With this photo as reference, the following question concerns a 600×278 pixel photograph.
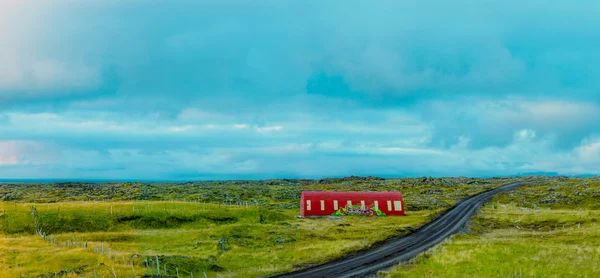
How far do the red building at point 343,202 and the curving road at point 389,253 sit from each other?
33.3ft

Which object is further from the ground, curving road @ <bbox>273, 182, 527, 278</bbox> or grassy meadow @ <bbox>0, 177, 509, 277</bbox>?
grassy meadow @ <bbox>0, 177, 509, 277</bbox>

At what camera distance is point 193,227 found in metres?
72.8

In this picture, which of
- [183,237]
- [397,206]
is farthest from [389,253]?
[397,206]

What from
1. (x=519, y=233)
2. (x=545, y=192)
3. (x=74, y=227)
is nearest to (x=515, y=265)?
(x=519, y=233)

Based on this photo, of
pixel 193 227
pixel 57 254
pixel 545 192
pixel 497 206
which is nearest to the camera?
pixel 57 254

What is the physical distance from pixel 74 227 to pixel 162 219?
530 inches

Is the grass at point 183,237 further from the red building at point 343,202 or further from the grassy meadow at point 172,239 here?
the red building at point 343,202

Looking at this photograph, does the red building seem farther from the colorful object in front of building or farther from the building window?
the colorful object in front of building

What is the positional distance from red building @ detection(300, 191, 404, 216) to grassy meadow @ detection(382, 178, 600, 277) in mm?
16450

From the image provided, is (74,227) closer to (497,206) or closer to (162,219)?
(162,219)

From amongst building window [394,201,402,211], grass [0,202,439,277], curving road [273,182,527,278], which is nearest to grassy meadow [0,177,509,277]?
grass [0,202,439,277]

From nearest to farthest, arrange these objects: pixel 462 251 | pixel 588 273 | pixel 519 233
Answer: pixel 588 273 → pixel 462 251 → pixel 519 233

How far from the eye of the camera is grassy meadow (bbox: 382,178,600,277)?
134ft

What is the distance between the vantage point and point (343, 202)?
295ft
